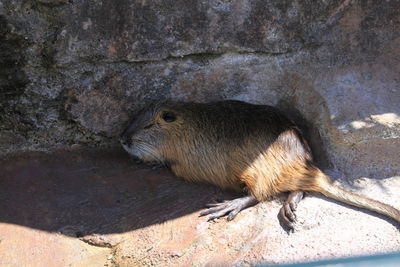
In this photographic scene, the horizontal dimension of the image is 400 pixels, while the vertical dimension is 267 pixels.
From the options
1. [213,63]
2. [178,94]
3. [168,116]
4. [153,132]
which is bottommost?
[153,132]

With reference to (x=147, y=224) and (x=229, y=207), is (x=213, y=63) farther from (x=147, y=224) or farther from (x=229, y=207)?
(x=147, y=224)

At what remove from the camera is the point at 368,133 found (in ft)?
8.55

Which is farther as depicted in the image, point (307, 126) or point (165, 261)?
point (307, 126)

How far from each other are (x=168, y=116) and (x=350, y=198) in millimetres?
1136

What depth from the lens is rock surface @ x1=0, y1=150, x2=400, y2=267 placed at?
2301mm

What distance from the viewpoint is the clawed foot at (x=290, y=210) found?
2447 millimetres

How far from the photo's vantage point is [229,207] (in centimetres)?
260

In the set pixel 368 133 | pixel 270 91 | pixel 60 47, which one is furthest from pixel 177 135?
pixel 368 133

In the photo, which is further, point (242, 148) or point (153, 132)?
point (153, 132)

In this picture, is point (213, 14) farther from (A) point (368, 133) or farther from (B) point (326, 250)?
(B) point (326, 250)

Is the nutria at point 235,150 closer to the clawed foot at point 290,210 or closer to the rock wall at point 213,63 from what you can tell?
the clawed foot at point 290,210

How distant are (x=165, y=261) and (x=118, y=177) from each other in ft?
2.34

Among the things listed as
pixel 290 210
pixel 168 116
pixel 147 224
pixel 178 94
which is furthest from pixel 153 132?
pixel 290 210

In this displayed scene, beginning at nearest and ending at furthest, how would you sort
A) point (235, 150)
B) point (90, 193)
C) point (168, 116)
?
1. point (90, 193)
2. point (235, 150)
3. point (168, 116)
